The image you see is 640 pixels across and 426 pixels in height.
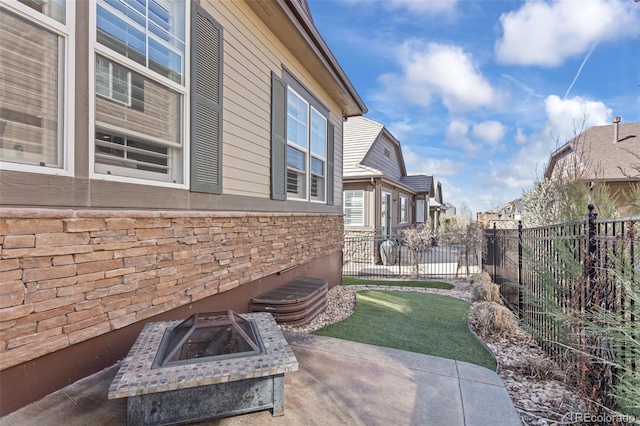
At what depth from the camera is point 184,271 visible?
10.7 ft

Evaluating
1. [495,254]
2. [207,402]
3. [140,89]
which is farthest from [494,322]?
[140,89]

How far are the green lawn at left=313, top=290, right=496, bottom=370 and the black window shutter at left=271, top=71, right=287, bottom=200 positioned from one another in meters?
2.36

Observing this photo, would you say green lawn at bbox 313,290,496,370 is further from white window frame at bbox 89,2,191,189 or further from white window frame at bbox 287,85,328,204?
white window frame at bbox 89,2,191,189

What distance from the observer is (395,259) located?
1297 centimetres

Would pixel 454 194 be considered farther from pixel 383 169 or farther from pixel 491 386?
pixel 491 386

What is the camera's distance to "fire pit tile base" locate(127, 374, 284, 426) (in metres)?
1.89

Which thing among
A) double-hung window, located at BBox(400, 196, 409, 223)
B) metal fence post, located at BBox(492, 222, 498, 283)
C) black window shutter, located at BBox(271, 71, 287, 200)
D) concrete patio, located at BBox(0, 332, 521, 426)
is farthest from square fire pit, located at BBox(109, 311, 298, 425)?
double-hung window, located at BBox(400, 196, 409, 223)

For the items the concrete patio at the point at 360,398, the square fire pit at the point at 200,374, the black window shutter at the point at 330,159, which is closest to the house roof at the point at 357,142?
the black window shutter at the point at 330,159

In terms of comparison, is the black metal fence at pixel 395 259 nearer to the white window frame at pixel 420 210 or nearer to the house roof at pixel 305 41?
the house roof at pixel 305 41

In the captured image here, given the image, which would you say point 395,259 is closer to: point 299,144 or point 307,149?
point 307,149

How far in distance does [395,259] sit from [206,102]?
10.9 m

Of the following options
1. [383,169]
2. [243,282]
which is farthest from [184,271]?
[383,169]

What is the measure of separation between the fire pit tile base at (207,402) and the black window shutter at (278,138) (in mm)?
3275

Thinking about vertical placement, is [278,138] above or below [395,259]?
above
